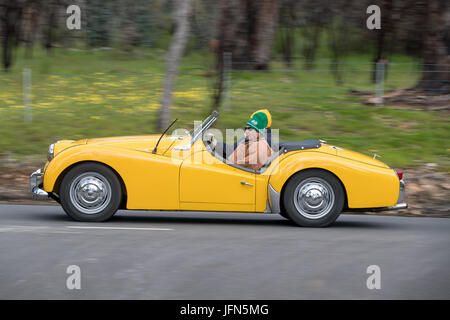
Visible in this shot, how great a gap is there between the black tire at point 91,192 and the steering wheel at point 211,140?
3.95ft

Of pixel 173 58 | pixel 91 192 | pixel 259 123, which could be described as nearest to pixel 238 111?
pixel 173 58

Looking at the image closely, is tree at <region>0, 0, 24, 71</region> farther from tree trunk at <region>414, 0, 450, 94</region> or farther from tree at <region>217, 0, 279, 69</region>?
tree trunk at <region>414, 0, 450, 94</region>

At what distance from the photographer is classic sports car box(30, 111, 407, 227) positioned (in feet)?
26.8

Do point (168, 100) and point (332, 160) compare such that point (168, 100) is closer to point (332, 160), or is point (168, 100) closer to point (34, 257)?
point (332, 160)

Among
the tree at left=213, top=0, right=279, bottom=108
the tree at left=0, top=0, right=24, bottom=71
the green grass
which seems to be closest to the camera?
the green grass

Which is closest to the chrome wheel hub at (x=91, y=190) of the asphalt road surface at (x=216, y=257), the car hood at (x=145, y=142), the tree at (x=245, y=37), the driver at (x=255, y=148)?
the asphalt road surface at (x=216, y=257)

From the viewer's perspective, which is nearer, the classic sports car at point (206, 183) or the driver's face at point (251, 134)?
the classic sports car at point (206, 183)

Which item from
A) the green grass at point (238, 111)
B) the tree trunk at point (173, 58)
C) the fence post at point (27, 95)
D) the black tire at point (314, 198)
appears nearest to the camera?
the black tire at point (314, 198)

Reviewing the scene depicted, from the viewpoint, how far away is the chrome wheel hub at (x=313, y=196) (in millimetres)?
8281

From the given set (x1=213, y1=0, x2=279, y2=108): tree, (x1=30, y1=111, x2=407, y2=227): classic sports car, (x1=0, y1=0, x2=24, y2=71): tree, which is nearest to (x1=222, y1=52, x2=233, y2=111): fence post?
(x1=213, y1=0, x2=279, y2=108): tree

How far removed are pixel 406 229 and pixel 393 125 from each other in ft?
23.8

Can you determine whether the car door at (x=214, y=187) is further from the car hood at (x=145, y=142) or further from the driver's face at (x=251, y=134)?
the driver's face at (x=251, y=134)

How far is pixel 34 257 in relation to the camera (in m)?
6.49

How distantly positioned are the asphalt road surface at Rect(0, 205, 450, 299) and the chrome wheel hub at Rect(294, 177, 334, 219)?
292 mm
